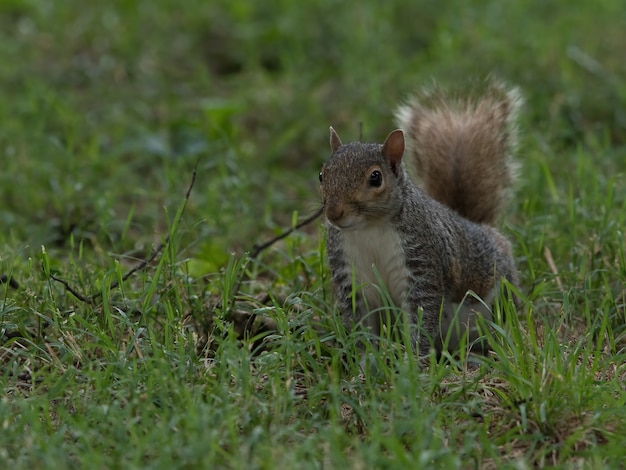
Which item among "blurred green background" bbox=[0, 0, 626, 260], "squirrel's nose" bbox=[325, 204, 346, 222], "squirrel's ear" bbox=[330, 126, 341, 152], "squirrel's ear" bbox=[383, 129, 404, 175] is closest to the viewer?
"squirrel's nose" bbox=[325, 204, 346, 222]

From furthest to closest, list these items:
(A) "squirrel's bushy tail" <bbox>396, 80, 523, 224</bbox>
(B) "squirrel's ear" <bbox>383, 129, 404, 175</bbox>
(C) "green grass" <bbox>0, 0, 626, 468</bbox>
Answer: (A) "squirrel's bushy tail" <bbox>396, 80, 523, 224</bbox> < (B) "squirrel's ear" <bbox>383, 129, 404, 175</bbox> < (C) "green grass" <bbox>0, 0, 626, 468</bbox>

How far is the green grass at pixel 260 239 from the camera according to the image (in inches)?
93.7

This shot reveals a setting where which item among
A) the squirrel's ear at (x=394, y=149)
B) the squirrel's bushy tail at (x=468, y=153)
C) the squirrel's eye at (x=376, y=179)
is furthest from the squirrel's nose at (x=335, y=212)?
the squirrel's bushy tail at (x=468, y=153)

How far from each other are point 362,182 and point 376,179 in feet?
0.17

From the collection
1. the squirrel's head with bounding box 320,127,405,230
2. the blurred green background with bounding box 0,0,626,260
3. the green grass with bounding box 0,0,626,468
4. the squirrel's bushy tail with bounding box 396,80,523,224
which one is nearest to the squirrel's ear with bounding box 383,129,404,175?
the squirrel's head with bounding box 320,127,405,230

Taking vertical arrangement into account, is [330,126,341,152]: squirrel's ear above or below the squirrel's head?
above

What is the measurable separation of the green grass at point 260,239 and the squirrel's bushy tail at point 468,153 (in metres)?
0.16

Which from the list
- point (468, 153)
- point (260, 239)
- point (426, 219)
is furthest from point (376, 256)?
point (260, 239)

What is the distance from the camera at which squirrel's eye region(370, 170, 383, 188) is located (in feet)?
9.41

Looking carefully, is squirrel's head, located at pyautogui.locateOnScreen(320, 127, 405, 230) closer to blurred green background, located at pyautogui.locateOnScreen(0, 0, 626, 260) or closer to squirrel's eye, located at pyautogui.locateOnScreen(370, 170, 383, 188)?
squirrel's eye, located at pyautogui.locateOnScreen(370, 170, 383, 188)

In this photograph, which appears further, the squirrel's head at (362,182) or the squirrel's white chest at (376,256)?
the squirrel's white chest at (376,256)

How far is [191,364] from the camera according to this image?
2.63 metres

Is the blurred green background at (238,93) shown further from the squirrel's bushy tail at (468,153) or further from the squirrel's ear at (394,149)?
the squirrel's ear at (394,149)

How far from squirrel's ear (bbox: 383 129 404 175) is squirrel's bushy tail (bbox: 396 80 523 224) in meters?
0.62
